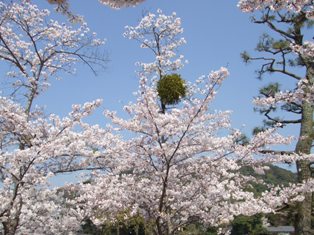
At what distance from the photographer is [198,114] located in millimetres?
7234

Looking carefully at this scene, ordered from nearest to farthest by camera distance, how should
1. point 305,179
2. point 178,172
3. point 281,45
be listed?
1. point 178,172
2. point 305,179
3. point 281,45

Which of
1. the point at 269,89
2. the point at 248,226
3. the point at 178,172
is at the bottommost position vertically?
the point at 178,172

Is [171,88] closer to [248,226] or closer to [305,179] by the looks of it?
[305,179]

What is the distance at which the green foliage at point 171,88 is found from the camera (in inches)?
316

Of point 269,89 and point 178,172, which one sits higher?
point 269,89

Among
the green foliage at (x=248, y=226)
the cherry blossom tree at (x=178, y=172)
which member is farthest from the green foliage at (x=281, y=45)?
the green foliage at (x=248, y=226)

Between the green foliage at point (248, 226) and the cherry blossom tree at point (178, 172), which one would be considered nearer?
the cherry blossom tree at point (178, 172)

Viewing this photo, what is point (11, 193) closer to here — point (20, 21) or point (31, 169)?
point (31, 169)

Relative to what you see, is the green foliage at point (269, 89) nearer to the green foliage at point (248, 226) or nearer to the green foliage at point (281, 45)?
the green foliage at point (281, 45)

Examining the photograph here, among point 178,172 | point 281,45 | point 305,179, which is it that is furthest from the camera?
point 281,45

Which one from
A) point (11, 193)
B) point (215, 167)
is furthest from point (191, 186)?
point (11, 193)

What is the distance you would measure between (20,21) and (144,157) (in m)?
4.46

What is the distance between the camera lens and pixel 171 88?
802cm

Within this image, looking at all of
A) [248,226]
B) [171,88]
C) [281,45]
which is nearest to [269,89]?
[281,45]
